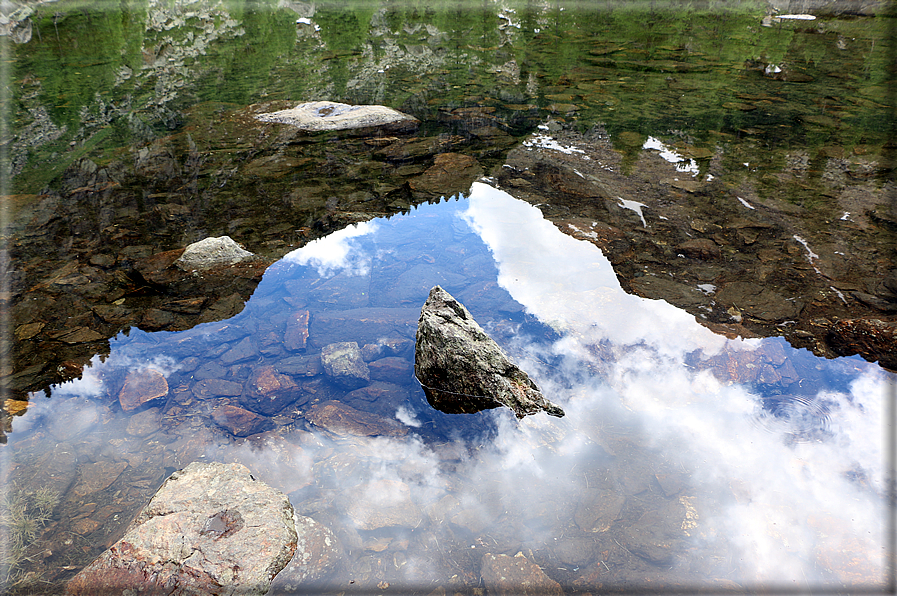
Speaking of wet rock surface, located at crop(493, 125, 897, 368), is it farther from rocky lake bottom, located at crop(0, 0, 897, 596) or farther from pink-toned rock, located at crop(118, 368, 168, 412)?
pink-toned rock, located at crop(118, 368, 168, 412)

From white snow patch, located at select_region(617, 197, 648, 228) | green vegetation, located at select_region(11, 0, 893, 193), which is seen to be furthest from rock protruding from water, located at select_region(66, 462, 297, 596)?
green vegetation, located at select_region(11, 0, 893, 193)

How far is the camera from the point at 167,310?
6.15 metres

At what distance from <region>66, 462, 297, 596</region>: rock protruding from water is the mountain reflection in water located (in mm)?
290

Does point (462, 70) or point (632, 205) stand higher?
point (462, 70)

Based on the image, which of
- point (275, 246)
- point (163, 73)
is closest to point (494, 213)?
point (275, 246)

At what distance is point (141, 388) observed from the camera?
501 cm

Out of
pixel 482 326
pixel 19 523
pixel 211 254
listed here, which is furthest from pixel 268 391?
pixel 211 254

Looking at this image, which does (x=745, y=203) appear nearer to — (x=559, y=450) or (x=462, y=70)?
(x=559, y=450)

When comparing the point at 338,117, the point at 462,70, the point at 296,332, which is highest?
the point at 462,70

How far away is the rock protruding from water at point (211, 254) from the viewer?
691cm

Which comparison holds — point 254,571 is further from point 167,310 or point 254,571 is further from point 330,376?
point 167,310

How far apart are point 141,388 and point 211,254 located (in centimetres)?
254

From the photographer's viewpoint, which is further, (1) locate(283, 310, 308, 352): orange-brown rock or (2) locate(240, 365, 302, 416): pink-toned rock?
(1) locate(283, 310, 308, 352): orange-brown rock

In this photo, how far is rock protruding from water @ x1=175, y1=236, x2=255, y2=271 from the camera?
6906mm
